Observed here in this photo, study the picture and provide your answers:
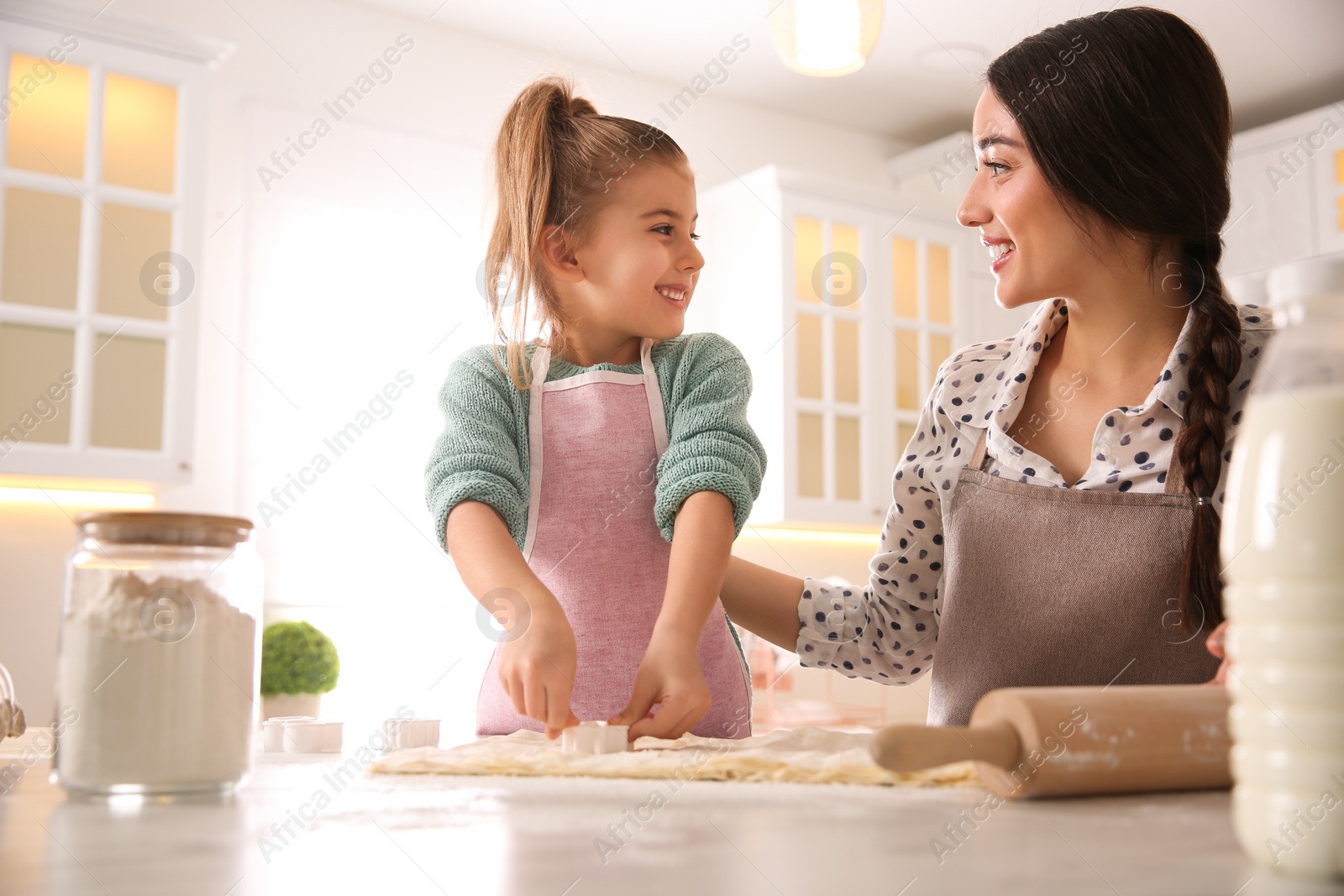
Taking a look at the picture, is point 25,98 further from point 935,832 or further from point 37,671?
point 935,832

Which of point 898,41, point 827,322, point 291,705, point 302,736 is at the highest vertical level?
point 898,41

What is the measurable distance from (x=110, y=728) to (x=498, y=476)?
43cm

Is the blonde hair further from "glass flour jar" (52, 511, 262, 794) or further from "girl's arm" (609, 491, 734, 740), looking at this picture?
"glass flour jar" (52, 511, 262, 794)

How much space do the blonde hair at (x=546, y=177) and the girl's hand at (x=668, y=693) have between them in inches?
14.3

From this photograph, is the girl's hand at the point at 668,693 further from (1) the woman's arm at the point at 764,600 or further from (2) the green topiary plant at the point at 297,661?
(2) the green topiary plant at the point at 297,661

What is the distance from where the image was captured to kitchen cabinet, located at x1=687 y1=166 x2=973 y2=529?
339 centimetres

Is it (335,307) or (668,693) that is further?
(335,307)

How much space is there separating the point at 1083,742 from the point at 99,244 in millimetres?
2417

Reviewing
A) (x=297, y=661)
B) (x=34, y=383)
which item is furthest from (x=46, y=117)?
(x=297, y=661)

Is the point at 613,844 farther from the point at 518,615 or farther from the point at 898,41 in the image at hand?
the point at 898,41

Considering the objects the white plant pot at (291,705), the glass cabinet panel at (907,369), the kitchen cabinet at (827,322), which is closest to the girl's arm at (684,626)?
the white plant pot at (291,705)

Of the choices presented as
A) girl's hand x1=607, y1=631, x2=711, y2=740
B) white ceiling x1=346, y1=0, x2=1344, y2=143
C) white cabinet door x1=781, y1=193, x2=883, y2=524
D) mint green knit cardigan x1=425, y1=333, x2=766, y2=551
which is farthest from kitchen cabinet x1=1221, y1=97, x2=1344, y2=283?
girl's hand x1=607, y1=631, x2=711, y2=740

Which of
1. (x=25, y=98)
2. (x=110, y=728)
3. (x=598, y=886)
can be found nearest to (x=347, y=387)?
(x=25, y=98)

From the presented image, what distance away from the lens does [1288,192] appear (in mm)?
3570
